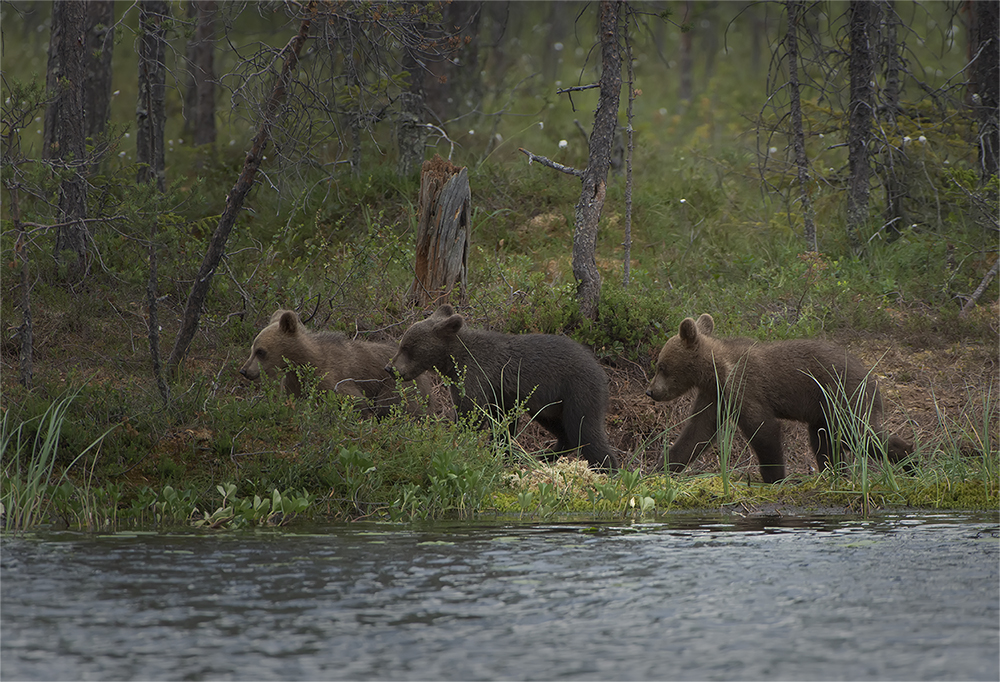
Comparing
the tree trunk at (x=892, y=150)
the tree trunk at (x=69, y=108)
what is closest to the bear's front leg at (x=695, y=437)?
the tree trunk at (x=69, y=108)

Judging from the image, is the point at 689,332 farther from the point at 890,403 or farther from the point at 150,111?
the point at 150,111

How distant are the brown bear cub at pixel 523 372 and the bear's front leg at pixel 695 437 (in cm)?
52

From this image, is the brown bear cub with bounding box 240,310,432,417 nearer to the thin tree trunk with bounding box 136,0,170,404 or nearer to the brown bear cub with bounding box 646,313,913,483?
the thin tree trunk with bounding box 136,0,170,404

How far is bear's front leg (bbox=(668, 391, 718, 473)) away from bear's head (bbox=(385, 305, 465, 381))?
2.04 meters

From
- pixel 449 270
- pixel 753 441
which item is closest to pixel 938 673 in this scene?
pixel 753 441

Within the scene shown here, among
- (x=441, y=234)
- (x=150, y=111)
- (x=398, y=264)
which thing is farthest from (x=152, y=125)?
(x=441, y=234)

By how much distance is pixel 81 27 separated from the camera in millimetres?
9961

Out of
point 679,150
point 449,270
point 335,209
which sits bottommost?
point 449,270

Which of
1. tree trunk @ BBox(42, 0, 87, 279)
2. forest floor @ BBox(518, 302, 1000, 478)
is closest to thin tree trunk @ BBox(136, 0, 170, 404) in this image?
tree trunk @ BBox(42, 0, 87, 279)

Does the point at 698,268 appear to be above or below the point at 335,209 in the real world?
below

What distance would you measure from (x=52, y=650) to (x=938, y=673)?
124 inches

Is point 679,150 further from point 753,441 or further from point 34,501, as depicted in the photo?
point 34,501

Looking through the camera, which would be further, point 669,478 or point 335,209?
point 335,209

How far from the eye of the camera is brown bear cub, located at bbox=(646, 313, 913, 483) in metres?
8.53
